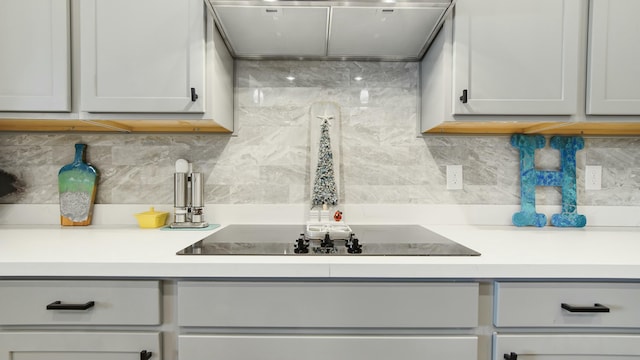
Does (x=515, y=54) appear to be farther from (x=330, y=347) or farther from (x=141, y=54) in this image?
(x=141, y=54)

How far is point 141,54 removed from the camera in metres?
1.27

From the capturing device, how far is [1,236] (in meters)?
1.30

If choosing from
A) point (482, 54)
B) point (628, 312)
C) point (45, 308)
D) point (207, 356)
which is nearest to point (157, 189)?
point (45, 308)

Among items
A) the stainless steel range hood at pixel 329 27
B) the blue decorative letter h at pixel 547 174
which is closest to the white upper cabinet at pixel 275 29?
the stainless steel range hood at pixel 329 27

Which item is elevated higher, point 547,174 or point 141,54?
point 141,54

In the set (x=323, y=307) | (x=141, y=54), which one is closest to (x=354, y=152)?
(x=323, y=307)

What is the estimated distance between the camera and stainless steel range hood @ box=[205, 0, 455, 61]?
47.5 inches

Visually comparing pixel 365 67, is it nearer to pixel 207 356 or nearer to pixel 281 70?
pixel 281 70

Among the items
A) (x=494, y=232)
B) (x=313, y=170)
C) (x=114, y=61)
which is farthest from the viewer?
(x=313, y=170)

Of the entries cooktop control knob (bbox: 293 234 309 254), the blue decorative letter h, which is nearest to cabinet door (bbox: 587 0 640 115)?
the blue decorative letter h

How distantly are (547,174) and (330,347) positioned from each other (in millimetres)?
1371

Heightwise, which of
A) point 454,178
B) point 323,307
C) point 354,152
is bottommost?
point 323,307

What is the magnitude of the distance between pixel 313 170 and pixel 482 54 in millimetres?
853

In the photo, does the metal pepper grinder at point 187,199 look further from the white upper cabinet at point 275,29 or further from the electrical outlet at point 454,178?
the electrical outlet at point 454,178
